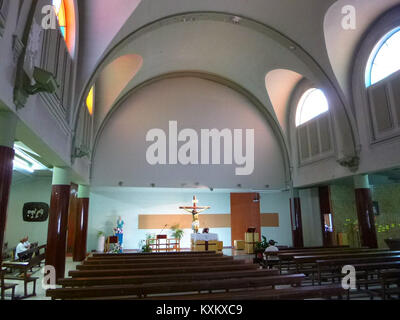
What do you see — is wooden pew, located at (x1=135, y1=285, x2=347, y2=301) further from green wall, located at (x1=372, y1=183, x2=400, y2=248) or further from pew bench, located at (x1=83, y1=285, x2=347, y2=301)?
green wall, located at (x1=372, y1=183, x2=400, y2=248)

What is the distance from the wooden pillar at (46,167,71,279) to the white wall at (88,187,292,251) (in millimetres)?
6451

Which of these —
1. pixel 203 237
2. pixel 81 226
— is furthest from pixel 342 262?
pixel 81 226

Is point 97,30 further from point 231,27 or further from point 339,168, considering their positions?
point 339,168

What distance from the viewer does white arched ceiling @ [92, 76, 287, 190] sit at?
43.5 feet

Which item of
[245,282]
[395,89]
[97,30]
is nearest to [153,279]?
[245,282]

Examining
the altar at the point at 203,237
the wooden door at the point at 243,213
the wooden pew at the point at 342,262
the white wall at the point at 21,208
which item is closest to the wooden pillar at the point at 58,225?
the altar at the point at 203,237

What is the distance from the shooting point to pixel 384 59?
9172 millimetres

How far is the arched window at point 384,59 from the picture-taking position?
8.71 metres

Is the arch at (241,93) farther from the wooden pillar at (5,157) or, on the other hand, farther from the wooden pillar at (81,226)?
the wooden pillar at (5,157)

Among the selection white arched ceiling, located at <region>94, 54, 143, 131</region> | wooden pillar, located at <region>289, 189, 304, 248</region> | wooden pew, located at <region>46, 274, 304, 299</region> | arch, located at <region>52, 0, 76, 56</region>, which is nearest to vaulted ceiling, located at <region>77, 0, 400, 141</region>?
white arched ceiling, located at <region>94, 54, 143, 131</region>

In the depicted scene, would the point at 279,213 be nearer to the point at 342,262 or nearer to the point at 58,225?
the point at 342,262

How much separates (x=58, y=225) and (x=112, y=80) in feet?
22.1

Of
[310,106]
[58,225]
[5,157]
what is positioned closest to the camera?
[5,157]
